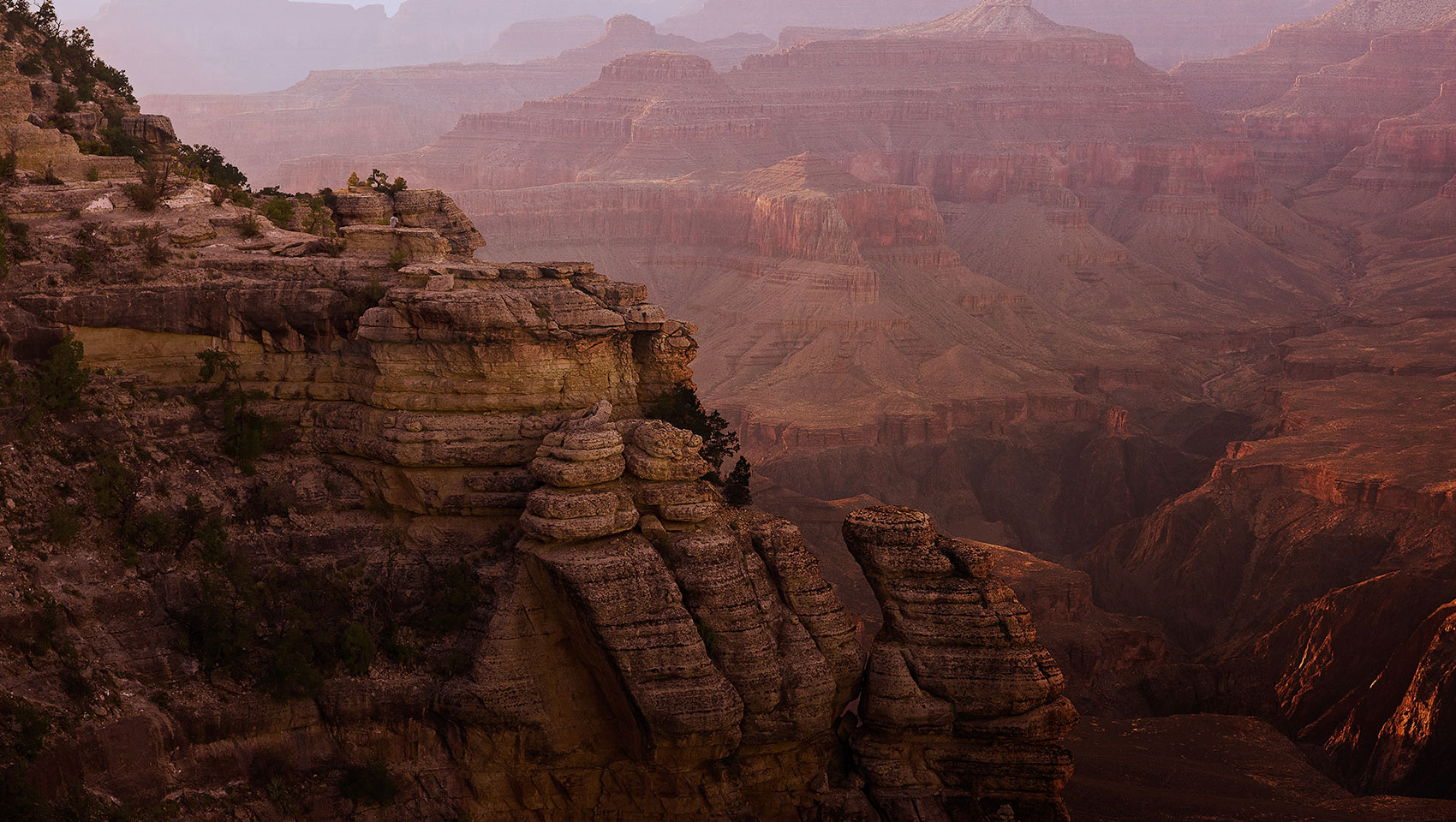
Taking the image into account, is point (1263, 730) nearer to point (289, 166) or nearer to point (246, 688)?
point (246, 688)

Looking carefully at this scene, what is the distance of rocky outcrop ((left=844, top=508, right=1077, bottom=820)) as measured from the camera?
34.8 m

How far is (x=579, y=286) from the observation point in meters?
38.2

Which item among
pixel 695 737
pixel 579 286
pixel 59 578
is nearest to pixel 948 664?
pixel 695 737

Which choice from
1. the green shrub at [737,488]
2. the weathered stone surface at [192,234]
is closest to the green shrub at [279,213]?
the weathered stone surface at [192,234]

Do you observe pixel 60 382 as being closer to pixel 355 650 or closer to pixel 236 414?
pixel 236 414

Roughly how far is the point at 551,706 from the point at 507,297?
10.9m

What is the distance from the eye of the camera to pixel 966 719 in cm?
3500

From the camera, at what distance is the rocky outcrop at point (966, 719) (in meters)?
34.8

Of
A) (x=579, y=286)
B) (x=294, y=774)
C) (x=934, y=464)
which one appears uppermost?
(x=579, y=286)

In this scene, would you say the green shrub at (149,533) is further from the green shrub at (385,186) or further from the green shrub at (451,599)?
the green shrub at (385,186)

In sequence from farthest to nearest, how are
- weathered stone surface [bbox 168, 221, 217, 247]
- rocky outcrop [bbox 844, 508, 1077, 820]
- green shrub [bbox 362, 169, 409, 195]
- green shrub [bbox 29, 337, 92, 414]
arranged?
1. green shrub [bbox 362, 169, 409, 195]
2. weathered stone surface [bbox 168, 221, 217, 247]
3. rocky outcrop [bbox 844, 508, 1077, 820]
4. green shrub [bbox 29, 337, 92, 414]

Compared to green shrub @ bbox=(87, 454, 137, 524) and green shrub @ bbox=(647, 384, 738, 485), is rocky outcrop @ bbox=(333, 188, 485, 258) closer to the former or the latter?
green shrub @ bbox=(647, 384, 738, 485)

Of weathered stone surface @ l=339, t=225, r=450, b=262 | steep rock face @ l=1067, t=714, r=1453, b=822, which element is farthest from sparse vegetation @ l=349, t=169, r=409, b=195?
Result: steep rock face @ l=1067, t=714, r=1453, b=822

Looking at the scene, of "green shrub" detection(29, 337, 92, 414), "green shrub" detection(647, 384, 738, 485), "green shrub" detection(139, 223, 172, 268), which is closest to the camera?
"green shrub" detection(29, 337, 92, 414)
